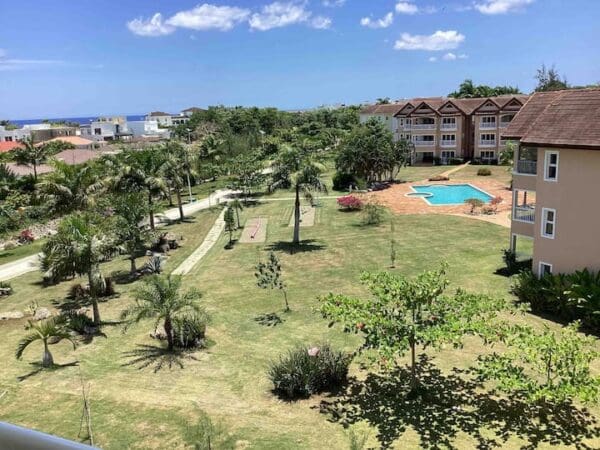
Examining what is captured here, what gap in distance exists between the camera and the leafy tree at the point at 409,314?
41.8 feet

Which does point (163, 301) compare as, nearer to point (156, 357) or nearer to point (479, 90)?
point (156, 357)

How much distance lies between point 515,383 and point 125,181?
32780 mm

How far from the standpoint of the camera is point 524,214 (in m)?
26.5

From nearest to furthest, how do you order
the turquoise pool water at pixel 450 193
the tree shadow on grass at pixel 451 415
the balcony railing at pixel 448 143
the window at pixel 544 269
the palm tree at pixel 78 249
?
the tree shadow on grass at pixel 451 415 < the palm tree at pixel 78 249 < the window at pixel 544 269 < the turquoise pool water at pixel 450 193 < the balcony railing at pixel 448 143

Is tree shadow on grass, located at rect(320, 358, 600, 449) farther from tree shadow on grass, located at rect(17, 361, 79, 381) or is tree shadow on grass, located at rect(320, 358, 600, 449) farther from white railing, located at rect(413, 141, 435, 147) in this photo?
white railing, located at rect(413, 141, 435, 147)

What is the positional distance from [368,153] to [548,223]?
31540mm

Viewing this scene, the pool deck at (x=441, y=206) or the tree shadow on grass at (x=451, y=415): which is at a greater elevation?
the pool deck at (x=441, y=206)

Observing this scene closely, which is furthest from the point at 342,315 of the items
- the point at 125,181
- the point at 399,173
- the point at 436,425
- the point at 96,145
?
the point at 96,145

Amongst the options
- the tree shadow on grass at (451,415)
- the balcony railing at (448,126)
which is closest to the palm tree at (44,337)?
the tree shadow on grass at (451,415)

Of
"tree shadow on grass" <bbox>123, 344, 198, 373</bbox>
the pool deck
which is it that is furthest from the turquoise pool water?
"tree shadow on grass" <bbox>123, 344, 198, 373</bbox>

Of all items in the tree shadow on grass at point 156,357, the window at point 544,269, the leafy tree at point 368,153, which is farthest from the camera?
the leafy tree at point 368,153

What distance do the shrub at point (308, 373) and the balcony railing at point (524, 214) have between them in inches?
582

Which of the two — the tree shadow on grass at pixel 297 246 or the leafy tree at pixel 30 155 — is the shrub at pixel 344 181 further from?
the leafy tree at pixel 30 155

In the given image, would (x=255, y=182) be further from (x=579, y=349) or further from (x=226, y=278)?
(x=579, y=349)
